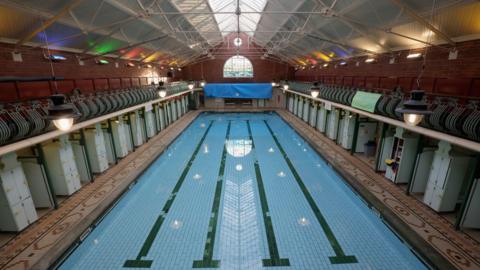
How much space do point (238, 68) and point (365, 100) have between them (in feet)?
59.5

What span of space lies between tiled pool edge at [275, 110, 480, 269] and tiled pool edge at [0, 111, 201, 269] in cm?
741

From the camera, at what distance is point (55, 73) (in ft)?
26.8

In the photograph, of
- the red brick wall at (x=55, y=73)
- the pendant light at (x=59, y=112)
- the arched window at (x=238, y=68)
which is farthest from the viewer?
the arched window at (x=238, y=68)

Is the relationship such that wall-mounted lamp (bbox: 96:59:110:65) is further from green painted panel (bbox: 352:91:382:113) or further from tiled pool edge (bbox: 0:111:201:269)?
green painted panel (bbox: 352:91:382:113)

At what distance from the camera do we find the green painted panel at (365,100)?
7.87 meters

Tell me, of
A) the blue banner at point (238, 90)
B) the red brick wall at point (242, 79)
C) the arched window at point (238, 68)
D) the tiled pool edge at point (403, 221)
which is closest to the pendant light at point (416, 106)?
the tiled pool edge at point (403, 221)

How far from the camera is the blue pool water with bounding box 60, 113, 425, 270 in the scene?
479 cm

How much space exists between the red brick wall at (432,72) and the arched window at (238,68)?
43.9 feet

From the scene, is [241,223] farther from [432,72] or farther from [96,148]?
[432,72]

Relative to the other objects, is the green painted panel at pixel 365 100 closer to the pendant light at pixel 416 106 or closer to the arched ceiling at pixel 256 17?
the arched ceiling at pixel 256 17

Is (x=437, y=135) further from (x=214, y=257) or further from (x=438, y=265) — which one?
(x=214, y=257)

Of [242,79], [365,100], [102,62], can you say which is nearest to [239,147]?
[365,100]

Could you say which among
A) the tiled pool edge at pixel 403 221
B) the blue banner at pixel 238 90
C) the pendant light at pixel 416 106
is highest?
the pendant light at pixel 416 106

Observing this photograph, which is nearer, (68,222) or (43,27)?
(68,222)
